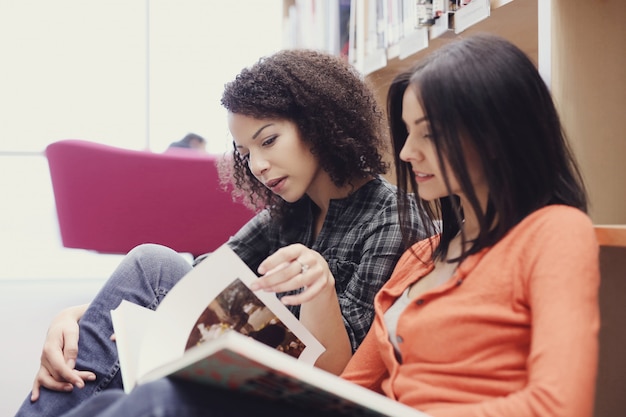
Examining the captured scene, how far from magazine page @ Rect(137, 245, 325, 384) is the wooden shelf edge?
41cm

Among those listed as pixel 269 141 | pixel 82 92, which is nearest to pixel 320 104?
pixel 269 141

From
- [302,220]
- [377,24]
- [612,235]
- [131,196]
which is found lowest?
[131,196]

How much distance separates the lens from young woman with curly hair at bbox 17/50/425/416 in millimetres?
1024

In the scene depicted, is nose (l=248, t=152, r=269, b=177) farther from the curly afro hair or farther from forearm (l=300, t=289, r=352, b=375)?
forearm (l=300, t=289, r=352, b=375)

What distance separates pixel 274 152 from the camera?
1.18 m

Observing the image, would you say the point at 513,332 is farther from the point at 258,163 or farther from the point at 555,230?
the point at 258,163

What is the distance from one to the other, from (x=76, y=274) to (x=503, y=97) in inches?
152

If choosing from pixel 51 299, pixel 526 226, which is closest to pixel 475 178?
pixel 526 226

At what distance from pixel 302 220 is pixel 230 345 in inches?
30.8

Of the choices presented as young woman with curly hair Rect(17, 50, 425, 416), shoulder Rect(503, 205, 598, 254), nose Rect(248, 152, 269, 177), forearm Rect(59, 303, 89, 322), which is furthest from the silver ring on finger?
forearm Rect(59, 303, 89, 322)

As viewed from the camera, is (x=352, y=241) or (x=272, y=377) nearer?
(x=272, y=377)

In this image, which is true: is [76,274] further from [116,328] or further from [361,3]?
[116,328]

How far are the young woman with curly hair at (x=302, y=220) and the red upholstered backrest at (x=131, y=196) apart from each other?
4.54ft

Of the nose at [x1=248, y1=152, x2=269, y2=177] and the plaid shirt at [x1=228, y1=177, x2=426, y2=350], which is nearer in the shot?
the plaid shirt at [x1=228, y1=177, x2=426, y2=350]
